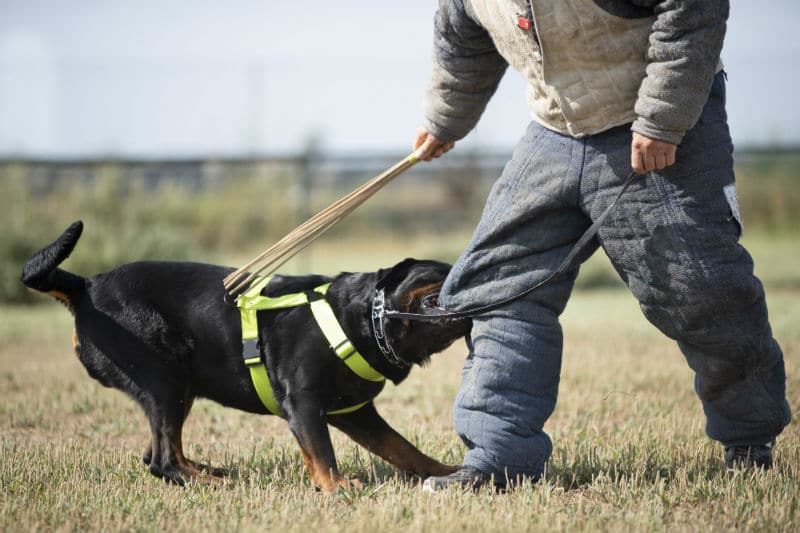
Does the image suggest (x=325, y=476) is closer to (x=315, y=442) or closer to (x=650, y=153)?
(x=315, y=442)

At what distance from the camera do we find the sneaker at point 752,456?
11.9 feet

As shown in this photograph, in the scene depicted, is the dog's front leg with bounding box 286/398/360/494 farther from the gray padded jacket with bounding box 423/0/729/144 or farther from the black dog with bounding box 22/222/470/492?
the gray padded jacket with bounding box 423/0/729/144

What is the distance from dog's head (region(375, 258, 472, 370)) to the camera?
3.67 m

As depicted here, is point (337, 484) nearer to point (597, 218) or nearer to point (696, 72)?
point (597, 218)

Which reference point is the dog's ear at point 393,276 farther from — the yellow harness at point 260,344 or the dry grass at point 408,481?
the dry grass at point 408,481

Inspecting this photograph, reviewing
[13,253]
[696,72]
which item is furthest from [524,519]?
[13,253]

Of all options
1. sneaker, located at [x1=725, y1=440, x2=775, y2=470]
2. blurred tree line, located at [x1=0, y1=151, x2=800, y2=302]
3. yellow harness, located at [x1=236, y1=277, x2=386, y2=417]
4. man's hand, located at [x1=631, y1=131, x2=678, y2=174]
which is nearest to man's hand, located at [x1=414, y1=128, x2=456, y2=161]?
yellow harness, located at [x1=236, y1=277, x2=386, y2=417]

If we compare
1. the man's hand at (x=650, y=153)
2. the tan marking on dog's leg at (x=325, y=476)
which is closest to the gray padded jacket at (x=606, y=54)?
the man's hand at (x=650, y=153)

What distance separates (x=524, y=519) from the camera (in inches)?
118

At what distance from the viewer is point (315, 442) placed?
362 cm

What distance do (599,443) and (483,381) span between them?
3.95 ft

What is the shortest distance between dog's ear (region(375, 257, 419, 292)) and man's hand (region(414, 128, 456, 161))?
0.46 meters

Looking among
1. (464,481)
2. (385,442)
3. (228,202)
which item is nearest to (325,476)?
(385,442)

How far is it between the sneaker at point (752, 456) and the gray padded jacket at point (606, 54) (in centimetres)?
142
